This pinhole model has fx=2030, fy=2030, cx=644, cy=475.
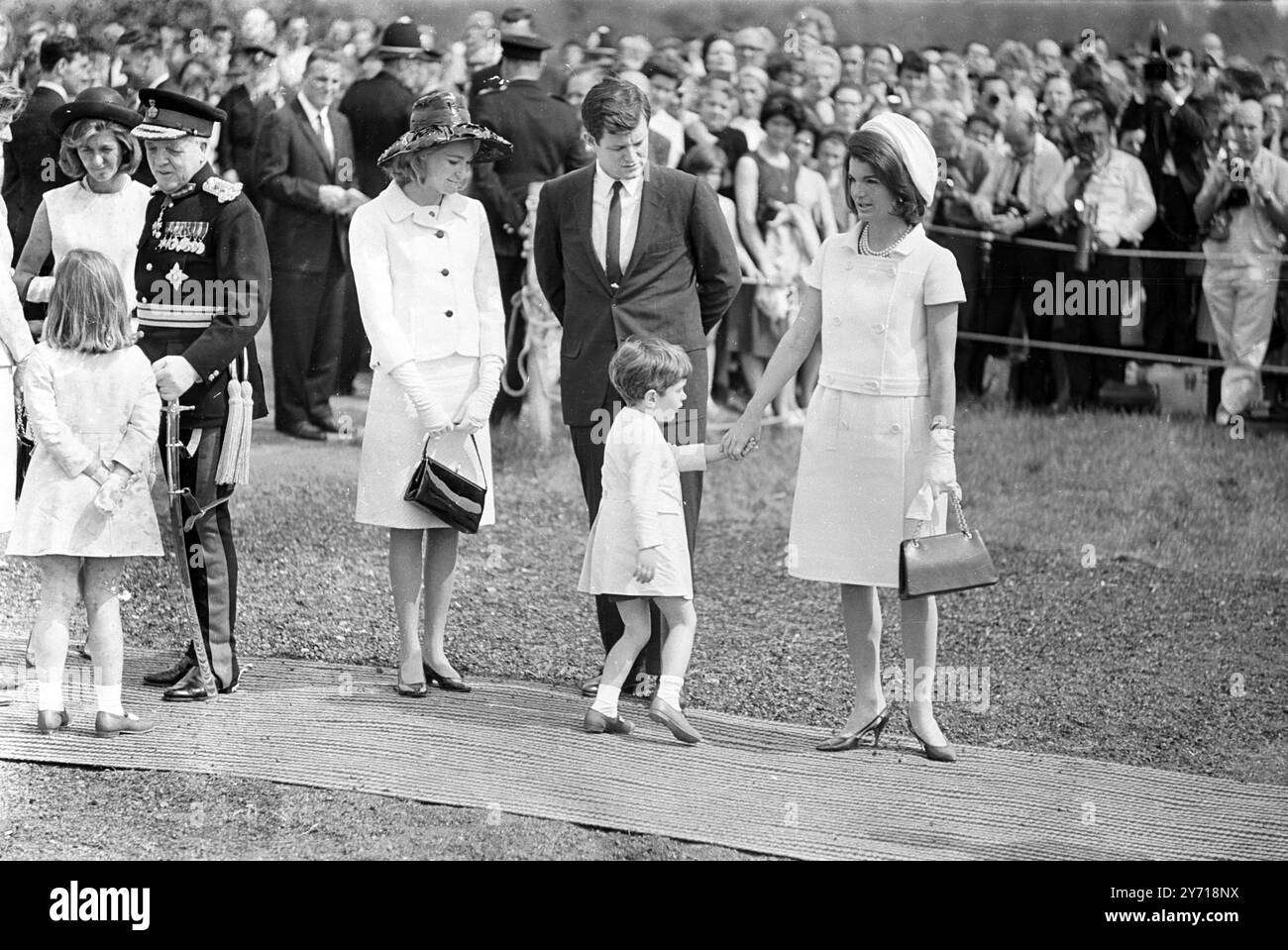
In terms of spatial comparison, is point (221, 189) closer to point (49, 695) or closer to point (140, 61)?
point (49, 695)

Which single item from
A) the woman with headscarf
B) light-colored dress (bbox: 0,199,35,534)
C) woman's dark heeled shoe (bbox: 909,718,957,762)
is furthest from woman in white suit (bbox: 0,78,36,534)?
woman's dark heeled shoe (bbox: 909,718,957,762)

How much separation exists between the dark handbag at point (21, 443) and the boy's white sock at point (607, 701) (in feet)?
6.53

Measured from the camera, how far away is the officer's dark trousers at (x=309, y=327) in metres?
9.30

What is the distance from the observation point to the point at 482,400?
6.63 m

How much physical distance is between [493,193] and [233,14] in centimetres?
162

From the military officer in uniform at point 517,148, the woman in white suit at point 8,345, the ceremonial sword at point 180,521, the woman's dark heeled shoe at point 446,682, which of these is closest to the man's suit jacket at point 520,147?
the military officer in uniform at point 517,148

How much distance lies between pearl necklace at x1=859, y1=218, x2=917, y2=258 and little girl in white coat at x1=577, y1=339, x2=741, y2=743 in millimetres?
645

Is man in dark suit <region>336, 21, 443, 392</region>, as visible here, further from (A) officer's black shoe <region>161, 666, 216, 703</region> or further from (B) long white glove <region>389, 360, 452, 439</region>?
(A) officer's black shoe <region>161, 666, 216, 703</region>

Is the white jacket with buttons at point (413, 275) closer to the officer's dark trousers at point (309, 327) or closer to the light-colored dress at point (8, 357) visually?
the light-colored dress at point (8, 357)

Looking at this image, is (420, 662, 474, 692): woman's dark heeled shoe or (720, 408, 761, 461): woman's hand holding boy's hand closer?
(720, 408, 761, 461): woman's hand holding boy's hand

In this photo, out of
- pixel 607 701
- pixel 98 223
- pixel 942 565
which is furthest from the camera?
pixel 98 223

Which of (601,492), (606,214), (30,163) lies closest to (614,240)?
(606,214)

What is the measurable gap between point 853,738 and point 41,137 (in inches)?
160

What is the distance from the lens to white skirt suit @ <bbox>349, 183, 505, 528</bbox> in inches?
260
